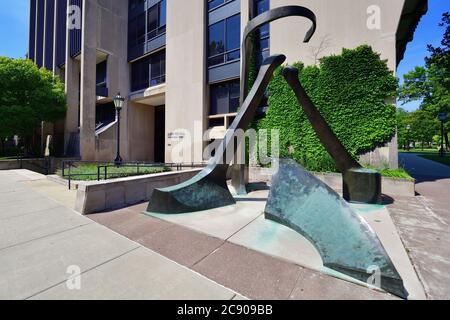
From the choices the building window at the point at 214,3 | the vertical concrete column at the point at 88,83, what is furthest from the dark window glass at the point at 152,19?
the building window at the point at 214,3

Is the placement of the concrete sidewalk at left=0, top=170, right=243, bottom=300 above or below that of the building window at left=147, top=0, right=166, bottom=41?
below

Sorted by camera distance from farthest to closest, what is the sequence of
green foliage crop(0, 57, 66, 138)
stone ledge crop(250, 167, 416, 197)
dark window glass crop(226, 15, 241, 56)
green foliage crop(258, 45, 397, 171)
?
green foliage crop(0, 57, 66, 138), dark window glass crop(226, 15, 241, 56), green foliage crop(258, 45, 397, 171), stone ledge crop(250, 167, 416, 197)

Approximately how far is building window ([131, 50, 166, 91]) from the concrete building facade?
0.32ft

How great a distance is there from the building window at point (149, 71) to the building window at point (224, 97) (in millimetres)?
5889

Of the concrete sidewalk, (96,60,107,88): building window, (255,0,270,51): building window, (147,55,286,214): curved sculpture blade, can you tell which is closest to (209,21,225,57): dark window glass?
(255,0,270,51): building window

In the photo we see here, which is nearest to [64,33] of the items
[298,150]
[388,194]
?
[298,150]

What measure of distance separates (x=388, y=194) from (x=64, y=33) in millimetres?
28438

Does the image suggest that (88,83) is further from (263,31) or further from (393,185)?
(393,185)

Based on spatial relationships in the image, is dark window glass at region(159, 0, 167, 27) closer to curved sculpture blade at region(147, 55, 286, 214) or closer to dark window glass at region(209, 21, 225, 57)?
dark window glass at region(209, 21, 225, 57)

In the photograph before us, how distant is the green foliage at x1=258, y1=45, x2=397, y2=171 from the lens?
967 centimetres

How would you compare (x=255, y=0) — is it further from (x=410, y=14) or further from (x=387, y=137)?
(x=387, y=137)

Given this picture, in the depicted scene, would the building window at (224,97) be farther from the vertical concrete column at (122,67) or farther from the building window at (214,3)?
the vertical concrete column at (122,67)

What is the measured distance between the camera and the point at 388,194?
7.62m

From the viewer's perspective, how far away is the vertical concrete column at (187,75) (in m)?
15.2
